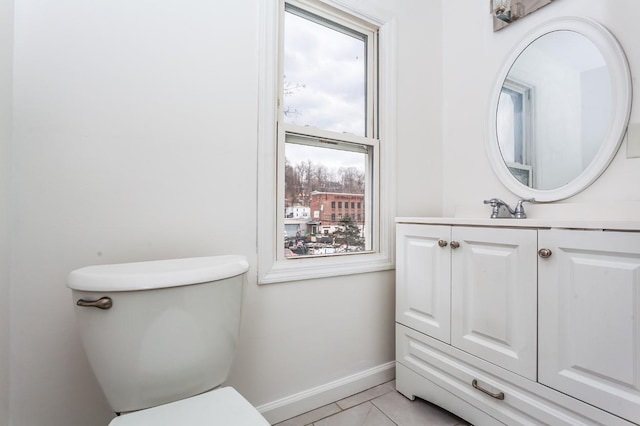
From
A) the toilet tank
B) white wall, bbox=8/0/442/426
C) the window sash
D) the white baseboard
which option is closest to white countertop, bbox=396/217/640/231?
the window sash

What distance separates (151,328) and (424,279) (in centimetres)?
113

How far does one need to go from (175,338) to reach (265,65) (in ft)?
3.65

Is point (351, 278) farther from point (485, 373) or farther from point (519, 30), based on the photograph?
point (519, 30)

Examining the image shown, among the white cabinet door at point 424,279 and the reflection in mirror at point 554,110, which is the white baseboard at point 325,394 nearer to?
the white cabinet door at point 424,279

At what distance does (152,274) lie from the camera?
799 mm

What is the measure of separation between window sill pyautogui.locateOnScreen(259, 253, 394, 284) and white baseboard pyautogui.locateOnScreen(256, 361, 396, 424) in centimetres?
54

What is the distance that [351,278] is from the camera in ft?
5.04

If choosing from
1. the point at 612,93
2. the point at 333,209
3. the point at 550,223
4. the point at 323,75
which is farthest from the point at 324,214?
the point at 612,93

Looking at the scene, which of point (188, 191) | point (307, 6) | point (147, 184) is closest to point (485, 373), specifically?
point (188, 191)

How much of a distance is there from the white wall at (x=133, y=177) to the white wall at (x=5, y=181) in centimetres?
2

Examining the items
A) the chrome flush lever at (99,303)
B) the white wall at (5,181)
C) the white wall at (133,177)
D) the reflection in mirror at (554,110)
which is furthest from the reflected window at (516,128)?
the white wall at (5,181)

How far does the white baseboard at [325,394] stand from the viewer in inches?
51.9

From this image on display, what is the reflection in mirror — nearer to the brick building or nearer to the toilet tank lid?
the brick building

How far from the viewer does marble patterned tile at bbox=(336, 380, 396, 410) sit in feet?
4.77
